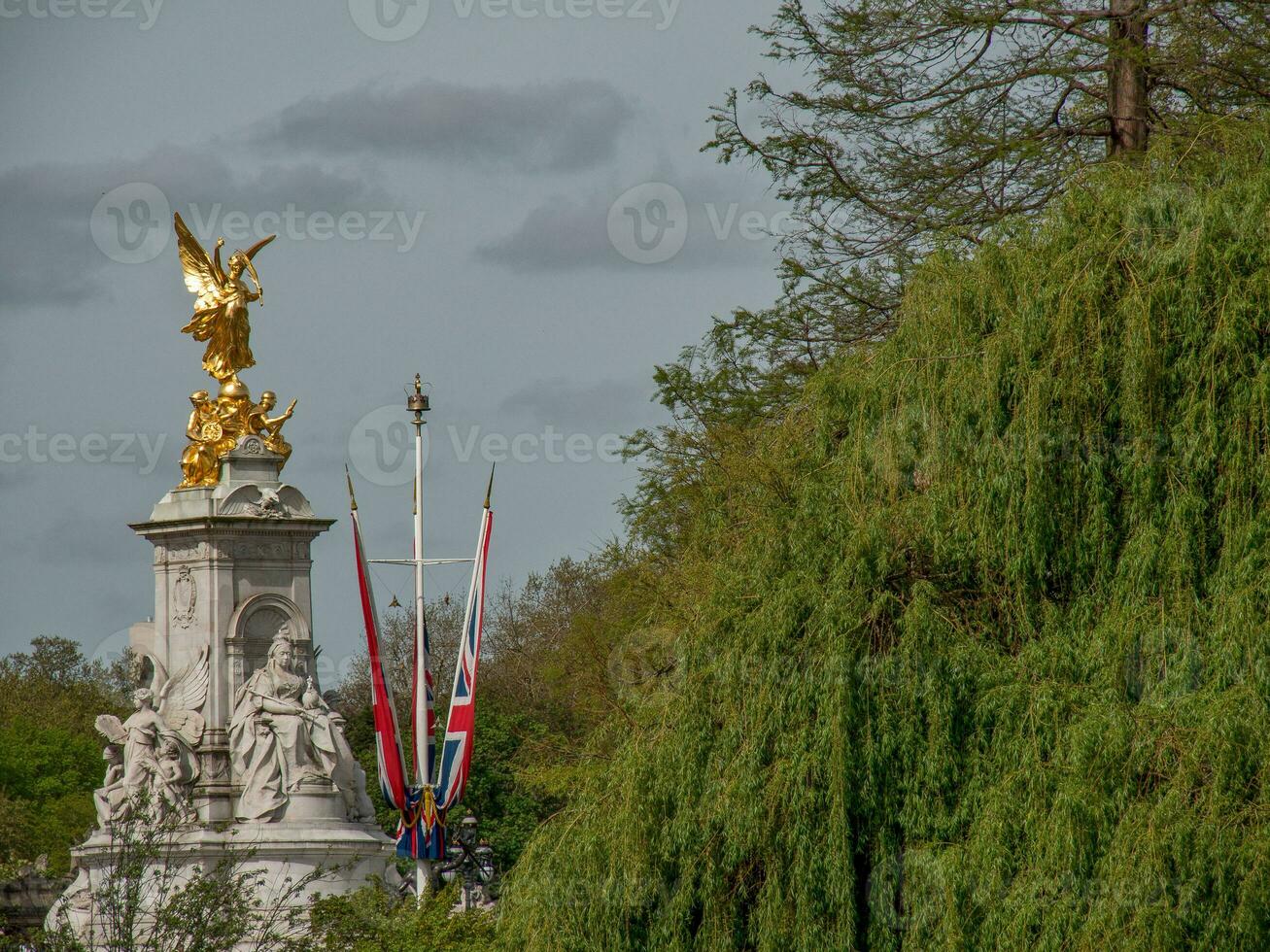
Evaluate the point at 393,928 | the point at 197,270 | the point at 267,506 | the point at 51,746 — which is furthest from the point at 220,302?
the point at 51,746

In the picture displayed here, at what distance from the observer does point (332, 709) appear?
3259 cm

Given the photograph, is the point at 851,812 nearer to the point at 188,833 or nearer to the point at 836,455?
the point at 836,455

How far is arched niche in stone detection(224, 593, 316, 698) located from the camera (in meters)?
31.7

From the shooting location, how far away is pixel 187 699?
104 feet

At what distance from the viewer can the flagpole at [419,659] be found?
106ft

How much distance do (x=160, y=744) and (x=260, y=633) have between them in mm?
2130

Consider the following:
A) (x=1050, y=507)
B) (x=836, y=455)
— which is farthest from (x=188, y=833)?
(x=1050, y=507)

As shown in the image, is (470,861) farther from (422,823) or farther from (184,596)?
(184,596)

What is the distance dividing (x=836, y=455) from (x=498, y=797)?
90.0 ft

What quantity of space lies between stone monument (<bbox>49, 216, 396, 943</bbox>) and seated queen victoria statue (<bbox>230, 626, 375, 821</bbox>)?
2cm

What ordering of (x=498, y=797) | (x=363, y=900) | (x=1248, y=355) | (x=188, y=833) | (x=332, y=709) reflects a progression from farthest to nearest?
(x=498, y=797) < (x=332, y=709) < (x=188, y=833) < (x=363, y=900) < (x=1248, y=355)

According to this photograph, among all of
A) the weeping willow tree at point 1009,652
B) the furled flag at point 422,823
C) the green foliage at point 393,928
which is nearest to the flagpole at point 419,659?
the furled flag at point 422,823

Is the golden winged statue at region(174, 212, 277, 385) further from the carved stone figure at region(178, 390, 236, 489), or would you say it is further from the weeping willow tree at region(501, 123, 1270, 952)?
the weeping willow tree at region(501, 123, 1270, 952)

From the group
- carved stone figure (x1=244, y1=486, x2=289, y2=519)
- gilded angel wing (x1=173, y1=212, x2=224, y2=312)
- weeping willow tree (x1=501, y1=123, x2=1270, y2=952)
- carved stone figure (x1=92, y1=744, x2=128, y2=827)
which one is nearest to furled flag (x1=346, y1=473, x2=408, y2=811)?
carved stone figure (x1=244, y1=486, x2=289, y2=519)
